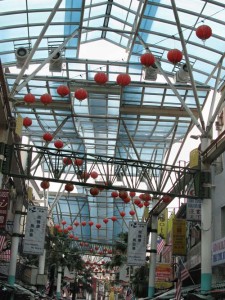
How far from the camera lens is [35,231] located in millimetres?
22281

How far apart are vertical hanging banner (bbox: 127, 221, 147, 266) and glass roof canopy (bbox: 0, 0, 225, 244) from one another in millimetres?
5872

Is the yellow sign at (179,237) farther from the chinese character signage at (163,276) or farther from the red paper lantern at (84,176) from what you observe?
the chinese character signage at (163,276)

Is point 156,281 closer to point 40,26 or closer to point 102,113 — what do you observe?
point 102,113

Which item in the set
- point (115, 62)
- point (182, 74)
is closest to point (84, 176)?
point (115, 62)

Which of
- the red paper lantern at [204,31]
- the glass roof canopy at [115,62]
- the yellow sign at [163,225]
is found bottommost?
the yellow sign at [163,225]

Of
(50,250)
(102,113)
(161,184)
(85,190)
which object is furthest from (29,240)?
(85,190)

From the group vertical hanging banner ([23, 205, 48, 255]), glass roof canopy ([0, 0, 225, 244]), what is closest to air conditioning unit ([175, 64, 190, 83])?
glass roof canopy ([0, 0, 225, 244])

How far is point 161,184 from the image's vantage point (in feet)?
77.8

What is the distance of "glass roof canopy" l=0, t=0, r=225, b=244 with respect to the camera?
60.7ft

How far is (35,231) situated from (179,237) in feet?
21.7

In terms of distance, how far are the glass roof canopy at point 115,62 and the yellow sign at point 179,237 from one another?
467cm

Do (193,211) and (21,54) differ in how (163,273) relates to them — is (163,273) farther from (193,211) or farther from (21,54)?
(21,54)

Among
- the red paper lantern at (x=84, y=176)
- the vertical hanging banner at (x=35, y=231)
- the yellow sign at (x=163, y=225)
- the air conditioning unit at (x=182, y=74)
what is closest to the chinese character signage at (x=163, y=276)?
A: the yellow sign at (x=163, y=225)

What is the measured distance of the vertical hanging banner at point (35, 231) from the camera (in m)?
21.7
